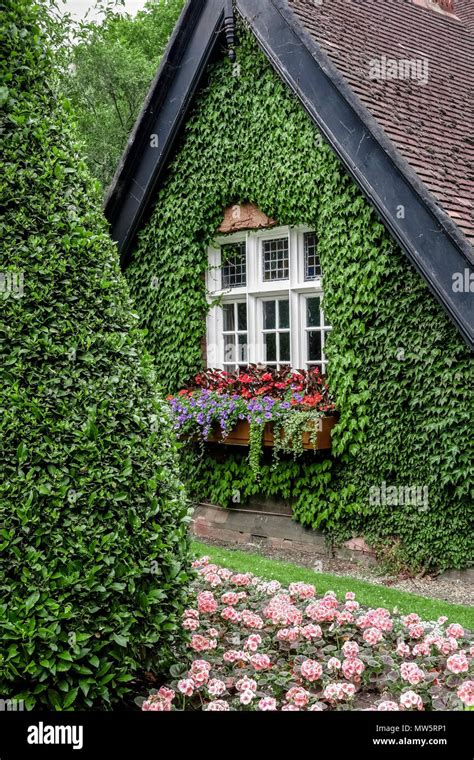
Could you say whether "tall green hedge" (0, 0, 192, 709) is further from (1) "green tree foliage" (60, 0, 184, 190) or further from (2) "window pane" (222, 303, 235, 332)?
(1) "green tree foliage" (60, 0, 184, 190)

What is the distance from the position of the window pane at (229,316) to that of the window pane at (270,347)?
0.63m

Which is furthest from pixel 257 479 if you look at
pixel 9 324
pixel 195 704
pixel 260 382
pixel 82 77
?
pixel 82 77

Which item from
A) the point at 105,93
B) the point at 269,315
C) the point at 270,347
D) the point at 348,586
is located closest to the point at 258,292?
the point at 269,315

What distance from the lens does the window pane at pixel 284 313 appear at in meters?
8.26

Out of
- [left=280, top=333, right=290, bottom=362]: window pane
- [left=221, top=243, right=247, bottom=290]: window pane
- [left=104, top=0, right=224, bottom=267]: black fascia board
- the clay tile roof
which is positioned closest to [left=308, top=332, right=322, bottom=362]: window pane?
[left=280, top=333, right=290, bottom=362]: window pane

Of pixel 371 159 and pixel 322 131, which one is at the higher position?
pixel 322 131

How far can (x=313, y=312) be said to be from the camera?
7984mm

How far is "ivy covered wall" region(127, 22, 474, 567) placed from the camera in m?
6.45

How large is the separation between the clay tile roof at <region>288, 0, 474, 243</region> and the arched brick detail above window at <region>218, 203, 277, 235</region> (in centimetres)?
169

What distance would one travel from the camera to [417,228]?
614cm

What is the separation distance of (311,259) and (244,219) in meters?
1.01

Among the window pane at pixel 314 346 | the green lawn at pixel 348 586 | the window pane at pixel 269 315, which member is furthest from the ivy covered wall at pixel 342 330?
the window pane at pixel 269 315

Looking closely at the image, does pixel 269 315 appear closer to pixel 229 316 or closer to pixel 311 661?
pixel 229 316
